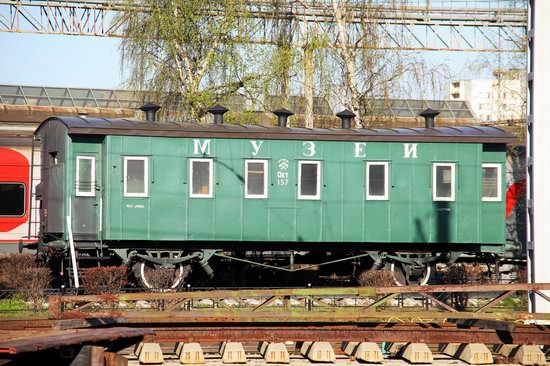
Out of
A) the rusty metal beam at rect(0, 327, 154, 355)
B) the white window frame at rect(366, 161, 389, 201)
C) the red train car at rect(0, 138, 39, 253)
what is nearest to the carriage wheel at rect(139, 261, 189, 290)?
the white window frame at rect(366, 161, 389, 201)

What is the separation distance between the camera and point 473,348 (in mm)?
14516

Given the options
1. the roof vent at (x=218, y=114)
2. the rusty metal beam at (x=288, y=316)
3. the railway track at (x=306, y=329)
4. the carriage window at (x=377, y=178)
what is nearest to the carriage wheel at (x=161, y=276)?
the roof vent at (x=218, y=114)

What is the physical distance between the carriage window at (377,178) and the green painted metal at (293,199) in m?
0.13

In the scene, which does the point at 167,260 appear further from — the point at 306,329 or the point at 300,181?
the point at 306,329

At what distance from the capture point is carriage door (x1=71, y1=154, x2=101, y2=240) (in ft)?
75.4

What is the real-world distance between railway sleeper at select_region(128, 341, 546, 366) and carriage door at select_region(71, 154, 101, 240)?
8.85 meters

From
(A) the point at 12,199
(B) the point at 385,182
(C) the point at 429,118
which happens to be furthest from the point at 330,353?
(A) the point at 12,199

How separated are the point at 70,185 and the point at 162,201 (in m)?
2.19

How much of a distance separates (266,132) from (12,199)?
28.2 feet

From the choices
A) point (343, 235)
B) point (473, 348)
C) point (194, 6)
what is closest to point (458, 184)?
point (343, 235)

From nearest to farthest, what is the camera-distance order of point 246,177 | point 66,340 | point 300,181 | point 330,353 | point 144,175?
point 66,340
point 330,353
point 144,175
point 246,177
point 300,181

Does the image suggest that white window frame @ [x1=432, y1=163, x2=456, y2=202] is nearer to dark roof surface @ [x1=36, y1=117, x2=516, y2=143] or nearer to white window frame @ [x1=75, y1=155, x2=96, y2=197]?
dark roof surface @ [x1=36, y1=117, x2=516, y2=143]

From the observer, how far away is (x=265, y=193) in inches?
923

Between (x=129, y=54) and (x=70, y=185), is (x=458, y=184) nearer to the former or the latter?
(x=70, y=185)
